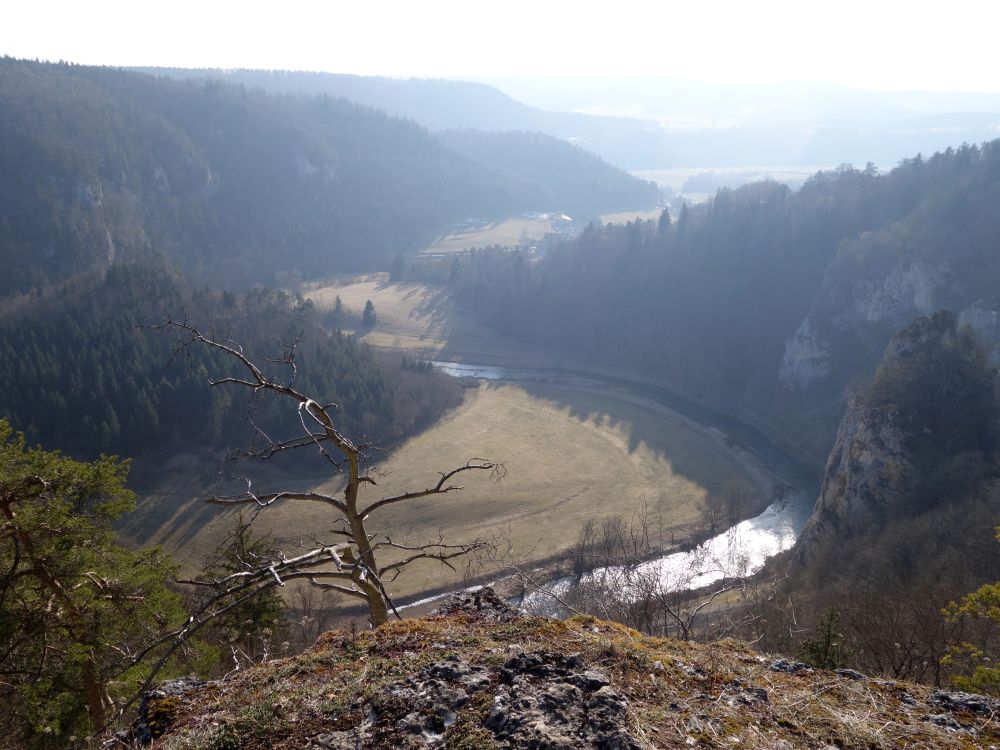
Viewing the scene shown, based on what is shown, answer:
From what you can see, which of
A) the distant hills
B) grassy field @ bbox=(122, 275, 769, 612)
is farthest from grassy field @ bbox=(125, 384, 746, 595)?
the distant hills

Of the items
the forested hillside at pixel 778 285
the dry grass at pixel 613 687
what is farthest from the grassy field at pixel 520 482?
the dry grass at pixel 613 687

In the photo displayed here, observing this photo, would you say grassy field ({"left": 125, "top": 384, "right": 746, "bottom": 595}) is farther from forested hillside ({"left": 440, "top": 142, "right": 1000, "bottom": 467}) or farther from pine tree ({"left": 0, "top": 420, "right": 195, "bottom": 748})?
pine tree ({"left": 0, "top": 420, "right": 195, "bottom": 748})

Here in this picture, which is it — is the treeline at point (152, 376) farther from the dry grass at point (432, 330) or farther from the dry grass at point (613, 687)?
the dry grass at point (613, 687)

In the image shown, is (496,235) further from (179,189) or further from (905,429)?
(905,429)

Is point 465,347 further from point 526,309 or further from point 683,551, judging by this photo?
point 683,551

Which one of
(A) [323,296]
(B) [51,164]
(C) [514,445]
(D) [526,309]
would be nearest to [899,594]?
(C) [514,445]

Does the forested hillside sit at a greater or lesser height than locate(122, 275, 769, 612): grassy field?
greater
